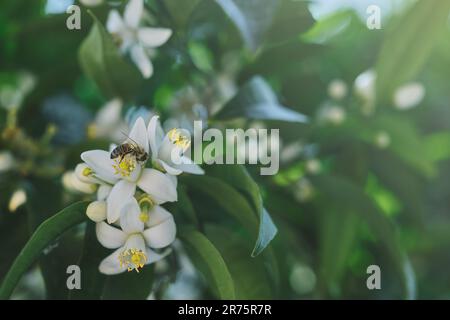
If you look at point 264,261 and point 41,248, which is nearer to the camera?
point 41,248

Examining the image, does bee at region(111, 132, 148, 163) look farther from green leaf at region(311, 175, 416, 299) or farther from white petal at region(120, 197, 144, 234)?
green leaf at region(311, 175, 416, 299)

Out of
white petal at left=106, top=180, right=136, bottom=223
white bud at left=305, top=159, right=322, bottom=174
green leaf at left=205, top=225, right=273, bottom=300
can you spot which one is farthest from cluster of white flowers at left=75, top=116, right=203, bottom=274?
white bud at left=305, top=159, right=322, bottom=174

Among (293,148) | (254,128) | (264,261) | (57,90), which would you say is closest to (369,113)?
(293,148)

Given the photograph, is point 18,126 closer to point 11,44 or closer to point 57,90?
point 57,90

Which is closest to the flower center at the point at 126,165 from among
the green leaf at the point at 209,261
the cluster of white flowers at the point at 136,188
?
the cluster of white flowers at the point at 136,188

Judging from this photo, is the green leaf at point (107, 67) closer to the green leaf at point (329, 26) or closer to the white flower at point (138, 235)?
the white flower at point (138, 235)

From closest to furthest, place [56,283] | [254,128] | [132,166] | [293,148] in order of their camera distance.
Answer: [132,166] → [56,283] → [254,128] → [293,148]

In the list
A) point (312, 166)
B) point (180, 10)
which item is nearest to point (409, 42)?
point (312, 166)

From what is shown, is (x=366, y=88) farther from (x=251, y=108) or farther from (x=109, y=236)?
(x=109, y=236)
